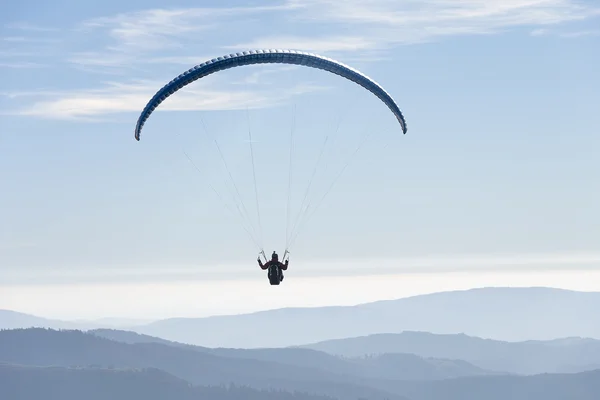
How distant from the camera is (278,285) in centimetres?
6222

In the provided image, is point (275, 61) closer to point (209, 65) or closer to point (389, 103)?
point (209, 65)

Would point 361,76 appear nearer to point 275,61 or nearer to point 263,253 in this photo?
point 275,61

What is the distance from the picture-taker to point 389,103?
69375 millimetres

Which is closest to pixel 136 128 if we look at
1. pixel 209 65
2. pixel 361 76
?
pixel 209 65

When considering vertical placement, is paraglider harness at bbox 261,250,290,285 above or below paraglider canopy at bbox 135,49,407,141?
below

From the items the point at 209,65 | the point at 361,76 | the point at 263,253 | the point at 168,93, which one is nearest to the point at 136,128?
the point at 168,93

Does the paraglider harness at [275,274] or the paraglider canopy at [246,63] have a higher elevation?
the paraglider canopy at [246,63]

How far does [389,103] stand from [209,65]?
15240 millimetres

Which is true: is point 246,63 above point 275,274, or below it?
above

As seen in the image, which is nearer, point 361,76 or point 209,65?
point 209,65

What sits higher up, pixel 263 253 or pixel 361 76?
pixel 361 76

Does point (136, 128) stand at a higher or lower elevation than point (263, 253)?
higher

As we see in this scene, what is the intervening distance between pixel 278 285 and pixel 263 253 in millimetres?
2902

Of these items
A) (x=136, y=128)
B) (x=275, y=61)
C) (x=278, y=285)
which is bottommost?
(x=278, y=285)
